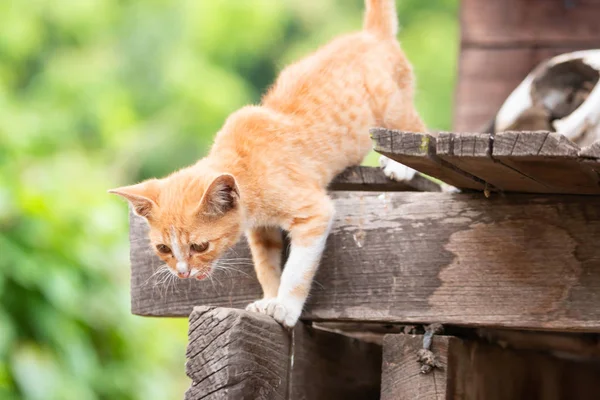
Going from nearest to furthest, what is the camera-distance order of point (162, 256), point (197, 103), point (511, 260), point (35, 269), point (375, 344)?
point (511, 260) < point (162, 256) < point (375, 344) < point (35, 269) < point (197, 103)

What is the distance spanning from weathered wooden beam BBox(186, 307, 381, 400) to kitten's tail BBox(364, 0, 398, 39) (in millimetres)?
A: 1056

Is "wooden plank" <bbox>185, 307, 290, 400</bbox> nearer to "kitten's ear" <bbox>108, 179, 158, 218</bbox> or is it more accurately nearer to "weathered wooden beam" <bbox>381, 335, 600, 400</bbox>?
"weathered wooden beam" <bbox>381, 335, 600, 400</bbox>

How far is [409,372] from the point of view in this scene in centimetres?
211

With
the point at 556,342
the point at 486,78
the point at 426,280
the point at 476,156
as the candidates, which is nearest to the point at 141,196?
the point at 426,280

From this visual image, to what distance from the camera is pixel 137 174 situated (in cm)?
836

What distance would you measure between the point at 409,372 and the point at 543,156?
67cm

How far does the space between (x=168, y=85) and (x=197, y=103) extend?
486 millimetres

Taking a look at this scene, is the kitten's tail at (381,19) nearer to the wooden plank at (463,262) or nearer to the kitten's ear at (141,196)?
the wooden plank at (463,262)

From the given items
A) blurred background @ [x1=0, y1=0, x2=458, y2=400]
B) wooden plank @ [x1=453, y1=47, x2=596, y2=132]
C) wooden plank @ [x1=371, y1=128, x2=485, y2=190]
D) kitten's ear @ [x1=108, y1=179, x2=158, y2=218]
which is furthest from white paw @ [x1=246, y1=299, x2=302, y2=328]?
blurred background @ [x1=0, y1=0, x2=458, y2=400]

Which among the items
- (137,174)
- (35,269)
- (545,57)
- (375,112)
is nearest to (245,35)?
(137,174)

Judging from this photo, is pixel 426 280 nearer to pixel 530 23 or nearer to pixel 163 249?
pixel 163 249

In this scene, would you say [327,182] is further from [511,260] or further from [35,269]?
[35,269]

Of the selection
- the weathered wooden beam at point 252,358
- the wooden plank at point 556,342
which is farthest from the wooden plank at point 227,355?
the wooden plank at point 556,342

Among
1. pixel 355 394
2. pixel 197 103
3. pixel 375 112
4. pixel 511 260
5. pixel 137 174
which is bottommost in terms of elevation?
pixel 355 394
